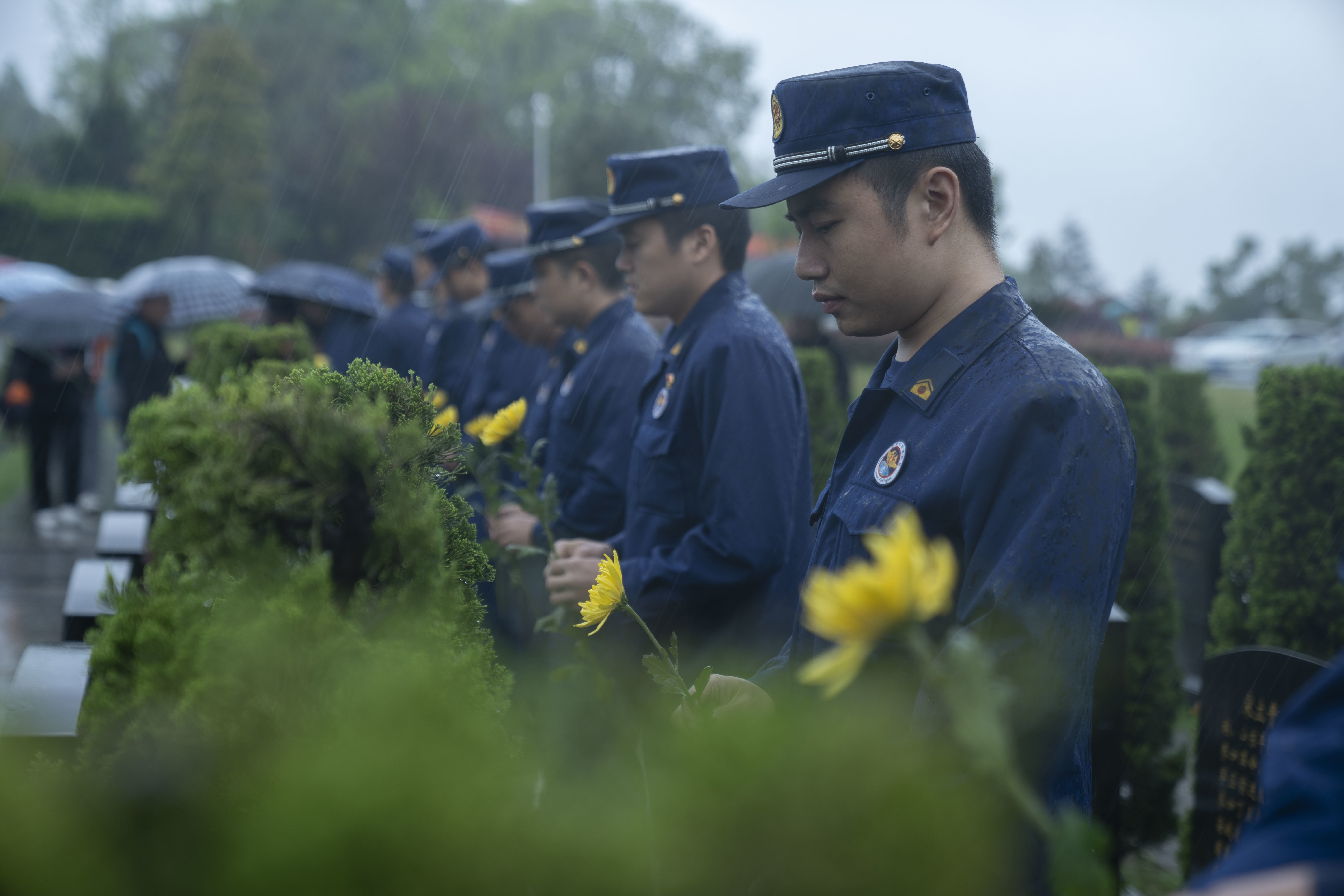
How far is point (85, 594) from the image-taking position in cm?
356

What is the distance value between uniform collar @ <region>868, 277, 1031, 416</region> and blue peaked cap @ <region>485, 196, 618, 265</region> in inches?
133

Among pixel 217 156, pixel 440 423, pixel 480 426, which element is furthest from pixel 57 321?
pixel 217 156

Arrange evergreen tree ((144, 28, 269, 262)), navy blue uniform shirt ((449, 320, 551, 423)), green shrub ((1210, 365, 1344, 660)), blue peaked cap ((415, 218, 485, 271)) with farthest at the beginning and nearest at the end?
evergreen tree ((144, 28, 269, 262)) < blue peaked cap ((415, 218, 485, 271)) < navy blue uniform shirt ((449, 320, 551, 423)) < green shrub ((1210, 365, 1344, 660))

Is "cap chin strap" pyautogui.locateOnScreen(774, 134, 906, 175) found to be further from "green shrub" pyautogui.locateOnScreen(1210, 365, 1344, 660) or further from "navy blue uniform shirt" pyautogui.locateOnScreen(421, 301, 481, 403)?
"navy blue uniform shirt" pyautogui.locateOnScreen(421, 301, 481, 403)

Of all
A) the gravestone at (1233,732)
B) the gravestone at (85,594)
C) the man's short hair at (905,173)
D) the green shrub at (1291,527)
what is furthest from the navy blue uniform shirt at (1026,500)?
the green shrub at (1291,527)

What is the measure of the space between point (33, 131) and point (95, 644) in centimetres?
6039

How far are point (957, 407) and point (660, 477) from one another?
155cm

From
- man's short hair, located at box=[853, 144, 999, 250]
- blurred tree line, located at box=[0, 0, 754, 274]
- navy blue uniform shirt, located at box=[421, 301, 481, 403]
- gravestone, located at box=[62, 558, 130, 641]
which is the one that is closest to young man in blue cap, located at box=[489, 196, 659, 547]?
gravestone, located at box=[62, 558, 130, 641]

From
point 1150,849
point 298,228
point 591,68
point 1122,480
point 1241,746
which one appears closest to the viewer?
point 1122,480

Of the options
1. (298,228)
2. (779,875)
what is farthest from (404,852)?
(298,228)

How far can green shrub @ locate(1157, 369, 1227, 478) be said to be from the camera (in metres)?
10.4

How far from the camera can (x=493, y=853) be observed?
87 cm

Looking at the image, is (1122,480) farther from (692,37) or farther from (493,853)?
(692,37)

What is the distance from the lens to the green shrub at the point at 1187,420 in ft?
34.2
